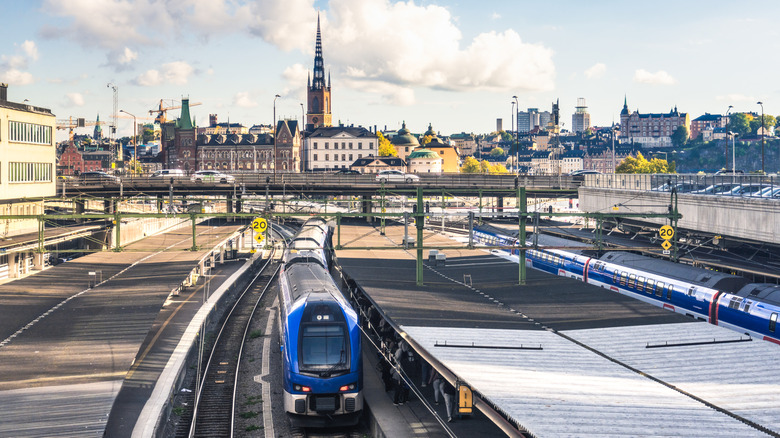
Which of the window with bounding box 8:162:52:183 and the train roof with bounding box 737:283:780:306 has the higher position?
the window with bounding box 8:162:52:183

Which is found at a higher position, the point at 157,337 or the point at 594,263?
the point at 594,263

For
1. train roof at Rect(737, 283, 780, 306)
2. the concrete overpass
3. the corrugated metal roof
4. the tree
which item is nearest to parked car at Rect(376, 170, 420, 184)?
the concrete overpass

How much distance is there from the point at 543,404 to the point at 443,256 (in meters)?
24.8

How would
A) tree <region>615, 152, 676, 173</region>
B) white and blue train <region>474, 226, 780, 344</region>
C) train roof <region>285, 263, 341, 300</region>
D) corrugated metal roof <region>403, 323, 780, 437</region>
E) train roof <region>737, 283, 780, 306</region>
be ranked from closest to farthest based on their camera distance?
corrugated metal roof <region>403, 323, 780, 437</region> → train roof <region>285, 263, 341, 300</region> → train roof <region>737, 283, 780, 306</region> → white and blue train <region>474, 226, 780, 344</region> → tree <region>615, 152, 676, 173</region>

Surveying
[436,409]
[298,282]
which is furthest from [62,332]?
[436,409]

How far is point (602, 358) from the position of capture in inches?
760

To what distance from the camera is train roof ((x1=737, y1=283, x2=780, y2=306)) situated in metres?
25.3

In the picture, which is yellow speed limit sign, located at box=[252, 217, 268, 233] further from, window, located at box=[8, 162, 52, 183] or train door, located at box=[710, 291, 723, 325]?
window, located at box=[8, 162, 52, 183]

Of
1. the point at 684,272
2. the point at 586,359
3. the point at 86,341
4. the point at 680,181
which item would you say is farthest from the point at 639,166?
the point at 586,359

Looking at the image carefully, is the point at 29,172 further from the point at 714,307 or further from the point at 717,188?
the point at 717,188

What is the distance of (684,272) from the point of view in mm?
31562

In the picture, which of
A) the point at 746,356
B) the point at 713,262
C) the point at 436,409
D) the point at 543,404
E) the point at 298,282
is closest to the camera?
the point at 543,404

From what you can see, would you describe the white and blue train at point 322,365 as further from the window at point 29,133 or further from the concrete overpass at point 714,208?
the window at point 29,133

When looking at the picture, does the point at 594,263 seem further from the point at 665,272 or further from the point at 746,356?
the point at 746,356
